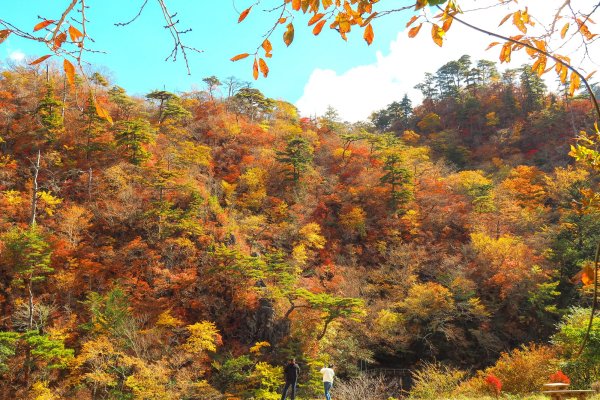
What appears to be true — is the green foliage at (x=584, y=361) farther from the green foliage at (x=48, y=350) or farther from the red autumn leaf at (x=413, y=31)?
the green foliage at (x=48, y=350)

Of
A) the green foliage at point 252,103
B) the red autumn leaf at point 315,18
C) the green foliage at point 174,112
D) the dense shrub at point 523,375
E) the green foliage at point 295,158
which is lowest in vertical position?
the dense shrub at point 523,375

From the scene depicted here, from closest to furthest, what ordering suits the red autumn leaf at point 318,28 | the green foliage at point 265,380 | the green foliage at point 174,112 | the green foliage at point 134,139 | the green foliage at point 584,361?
1. the red autumn leaf at point 318,28
2. the green foliage at point 584,361
3. the green foliage at point 265,380
4. the green foliage at point 134,139
5. the green foliage at point 174,112

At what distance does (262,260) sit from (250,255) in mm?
1396

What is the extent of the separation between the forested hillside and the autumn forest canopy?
0.10m

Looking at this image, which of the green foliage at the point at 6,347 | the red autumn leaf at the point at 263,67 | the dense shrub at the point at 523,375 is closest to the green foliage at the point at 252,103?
the green foliage at the point at 6,347

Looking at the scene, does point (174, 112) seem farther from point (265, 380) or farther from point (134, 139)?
point (265, 380)

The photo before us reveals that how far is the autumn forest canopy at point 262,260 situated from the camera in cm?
1173

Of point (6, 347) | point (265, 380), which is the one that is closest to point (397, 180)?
point (265, 380)

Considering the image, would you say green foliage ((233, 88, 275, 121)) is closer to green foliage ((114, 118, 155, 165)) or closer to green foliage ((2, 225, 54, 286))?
green foliage ((114, 118, 155, 165))

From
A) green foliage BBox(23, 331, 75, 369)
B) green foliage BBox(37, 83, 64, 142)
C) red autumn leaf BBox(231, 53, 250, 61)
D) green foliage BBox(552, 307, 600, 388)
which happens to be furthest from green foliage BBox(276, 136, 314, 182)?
Answer: red autumn leaf BBox(231, 53, 250, 61)

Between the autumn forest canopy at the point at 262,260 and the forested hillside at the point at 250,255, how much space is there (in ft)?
0.32

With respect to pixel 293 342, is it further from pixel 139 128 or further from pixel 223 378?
pixel 139 128

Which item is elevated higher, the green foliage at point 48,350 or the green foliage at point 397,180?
the green foliage at point 397,180

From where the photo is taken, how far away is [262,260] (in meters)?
17.2
